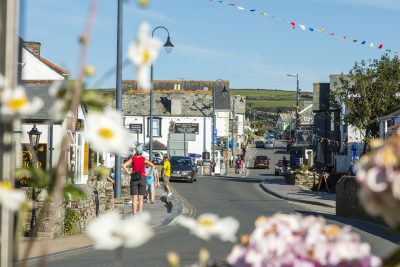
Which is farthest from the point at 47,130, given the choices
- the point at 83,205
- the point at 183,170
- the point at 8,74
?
the point at 8,74

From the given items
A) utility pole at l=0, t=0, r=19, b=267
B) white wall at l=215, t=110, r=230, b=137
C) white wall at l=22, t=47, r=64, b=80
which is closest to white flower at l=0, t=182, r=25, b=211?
utility pole at l=0, t=0, r=19, b=267

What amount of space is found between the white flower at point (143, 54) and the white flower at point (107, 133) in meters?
0.12

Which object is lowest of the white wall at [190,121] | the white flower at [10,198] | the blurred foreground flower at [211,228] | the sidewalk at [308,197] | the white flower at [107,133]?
the sidewalk at [308,197]

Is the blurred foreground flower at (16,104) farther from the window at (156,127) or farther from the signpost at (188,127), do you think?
the window at (156,127)

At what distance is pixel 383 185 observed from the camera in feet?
6.59

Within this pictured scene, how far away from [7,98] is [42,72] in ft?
105

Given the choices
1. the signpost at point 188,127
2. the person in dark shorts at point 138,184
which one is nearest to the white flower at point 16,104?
the person in dark shorts at point 138,184

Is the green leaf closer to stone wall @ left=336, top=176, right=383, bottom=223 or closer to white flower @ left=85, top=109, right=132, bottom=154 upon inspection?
white flower @ left=85, top=109, right=132, bottom=154

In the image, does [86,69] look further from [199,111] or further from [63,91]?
[199,111]

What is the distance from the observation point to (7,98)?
6.86 feet

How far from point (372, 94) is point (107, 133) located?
4401 centimetres

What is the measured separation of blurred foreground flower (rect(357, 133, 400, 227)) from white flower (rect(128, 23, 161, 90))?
0.62m

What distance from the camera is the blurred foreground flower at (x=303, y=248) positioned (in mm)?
2217

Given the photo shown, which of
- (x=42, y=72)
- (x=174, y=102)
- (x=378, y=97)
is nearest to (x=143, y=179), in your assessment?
(x=42, y=72)
